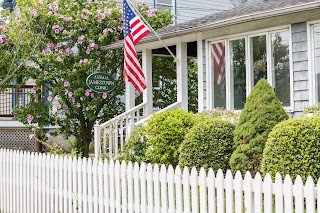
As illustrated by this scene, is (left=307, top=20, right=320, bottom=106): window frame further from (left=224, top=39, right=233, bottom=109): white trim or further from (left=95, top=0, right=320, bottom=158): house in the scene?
(left=224, top=39, right=233, bottom=109): white trim

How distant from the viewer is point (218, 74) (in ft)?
35.1

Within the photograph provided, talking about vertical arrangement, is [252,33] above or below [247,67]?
above

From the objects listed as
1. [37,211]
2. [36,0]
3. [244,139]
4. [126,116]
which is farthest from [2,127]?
[244,139]

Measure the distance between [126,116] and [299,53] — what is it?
4730 mm

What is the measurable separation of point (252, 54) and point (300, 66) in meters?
1.31

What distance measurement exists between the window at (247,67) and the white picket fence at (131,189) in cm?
389

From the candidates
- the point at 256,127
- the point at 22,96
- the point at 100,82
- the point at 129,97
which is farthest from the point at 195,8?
the point at 256,127

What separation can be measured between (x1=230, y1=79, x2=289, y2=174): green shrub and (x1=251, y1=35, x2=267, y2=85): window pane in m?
2.29

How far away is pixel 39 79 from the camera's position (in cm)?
1331

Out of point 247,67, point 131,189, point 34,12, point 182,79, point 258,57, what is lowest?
point 131,189

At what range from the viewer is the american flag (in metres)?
10.5

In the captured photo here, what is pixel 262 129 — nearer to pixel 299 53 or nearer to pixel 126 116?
pixel 299 53

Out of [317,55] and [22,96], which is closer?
[317,55]

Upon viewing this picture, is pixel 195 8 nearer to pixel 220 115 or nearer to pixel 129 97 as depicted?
pixel 129 97
